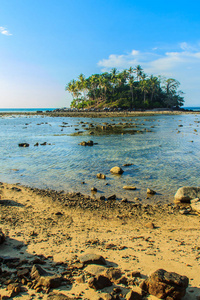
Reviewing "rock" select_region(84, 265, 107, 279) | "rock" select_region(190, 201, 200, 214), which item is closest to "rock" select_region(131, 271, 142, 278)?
"rock" select_region(84, 265, 107, 279)

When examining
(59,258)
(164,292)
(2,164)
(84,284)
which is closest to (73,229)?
(59,258)

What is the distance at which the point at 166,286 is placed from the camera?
4820 mm

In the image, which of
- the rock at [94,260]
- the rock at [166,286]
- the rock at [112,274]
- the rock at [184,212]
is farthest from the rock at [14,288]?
the rock at [184,212]

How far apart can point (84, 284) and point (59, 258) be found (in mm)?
1365

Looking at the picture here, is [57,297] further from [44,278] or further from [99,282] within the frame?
[99,282]

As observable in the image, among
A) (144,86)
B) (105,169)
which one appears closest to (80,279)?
(105,169)

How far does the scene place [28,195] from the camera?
40.7ft

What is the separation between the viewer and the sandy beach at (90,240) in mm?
5328

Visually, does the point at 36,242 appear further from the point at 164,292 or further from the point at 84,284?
the point at 164,292

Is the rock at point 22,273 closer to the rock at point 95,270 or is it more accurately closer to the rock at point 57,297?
the rock at point 57,297

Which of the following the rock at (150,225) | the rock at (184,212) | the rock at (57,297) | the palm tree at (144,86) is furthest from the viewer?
the palm tree at (144,86)

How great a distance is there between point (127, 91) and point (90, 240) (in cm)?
14249

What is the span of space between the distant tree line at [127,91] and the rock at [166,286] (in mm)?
132137

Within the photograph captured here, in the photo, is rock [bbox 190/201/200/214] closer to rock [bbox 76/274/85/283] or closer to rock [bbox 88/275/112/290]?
rock [bbox 88/275/112/290]
